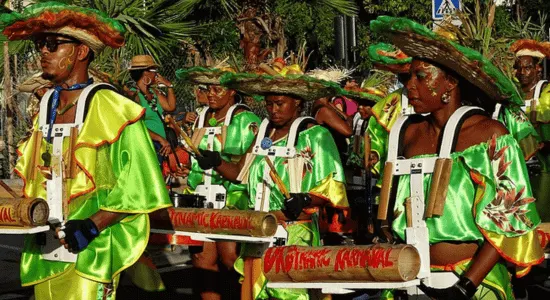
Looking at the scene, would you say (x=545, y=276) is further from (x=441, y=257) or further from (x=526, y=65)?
(x=441, y=257)

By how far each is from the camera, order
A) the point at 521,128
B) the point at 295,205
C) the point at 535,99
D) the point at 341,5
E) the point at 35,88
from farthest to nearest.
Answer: the point at 341,5
the point at 535,99
the point at 521,128
the point at 35,88
the point at 295,205

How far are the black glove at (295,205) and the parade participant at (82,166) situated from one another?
1884 millimetres

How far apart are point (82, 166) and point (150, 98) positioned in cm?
561

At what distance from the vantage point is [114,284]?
5922 millimetres

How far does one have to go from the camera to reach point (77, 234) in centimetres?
549

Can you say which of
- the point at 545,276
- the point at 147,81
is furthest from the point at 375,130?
the point at 147,81

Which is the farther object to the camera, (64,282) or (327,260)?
(64,282)

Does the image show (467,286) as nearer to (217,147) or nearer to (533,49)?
(217,147)

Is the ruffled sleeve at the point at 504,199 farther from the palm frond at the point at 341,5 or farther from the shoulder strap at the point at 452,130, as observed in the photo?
the palm frond at the point at 341,5

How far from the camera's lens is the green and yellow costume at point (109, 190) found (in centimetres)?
580

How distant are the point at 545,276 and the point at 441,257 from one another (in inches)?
180

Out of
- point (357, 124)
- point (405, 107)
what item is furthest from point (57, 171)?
point (357, 124)

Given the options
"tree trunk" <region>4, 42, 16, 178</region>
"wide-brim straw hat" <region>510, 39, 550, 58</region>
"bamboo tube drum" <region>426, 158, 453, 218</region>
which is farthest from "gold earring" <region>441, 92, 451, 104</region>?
"tree trunk" <region>4, 42, 16, 178</region>

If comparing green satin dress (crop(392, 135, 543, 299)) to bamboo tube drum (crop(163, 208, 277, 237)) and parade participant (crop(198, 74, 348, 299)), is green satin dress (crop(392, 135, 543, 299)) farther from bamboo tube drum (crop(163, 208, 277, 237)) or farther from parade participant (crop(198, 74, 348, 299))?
parade participant (crop(198, 74, 348, 299))
